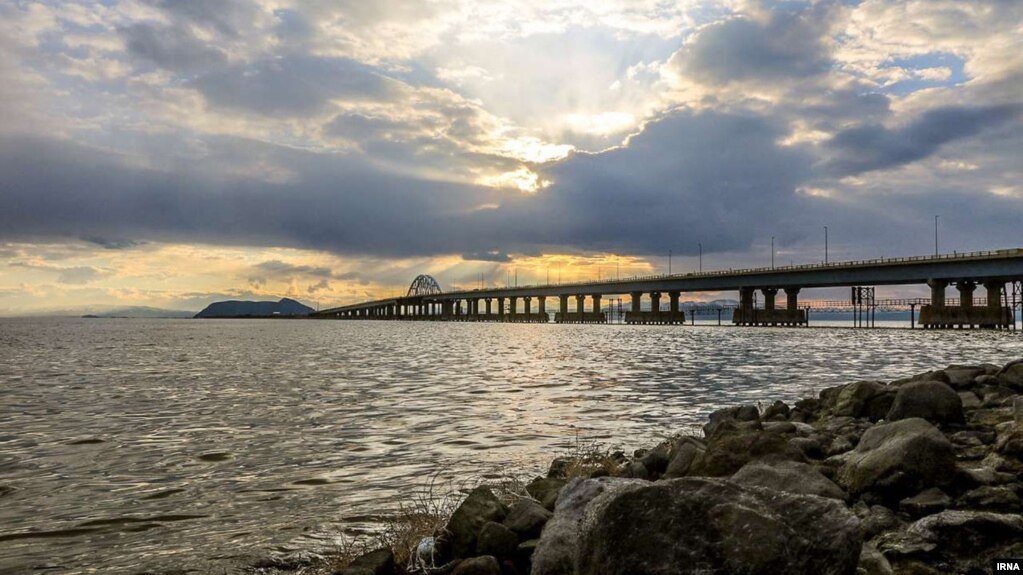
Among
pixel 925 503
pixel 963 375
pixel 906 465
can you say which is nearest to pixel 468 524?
pixel 925 503

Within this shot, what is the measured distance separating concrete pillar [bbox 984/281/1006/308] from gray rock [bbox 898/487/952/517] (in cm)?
10756

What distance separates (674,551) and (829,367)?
32838 millimetres

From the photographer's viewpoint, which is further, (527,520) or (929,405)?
(929,405)

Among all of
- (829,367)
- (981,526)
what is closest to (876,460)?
(981,526)

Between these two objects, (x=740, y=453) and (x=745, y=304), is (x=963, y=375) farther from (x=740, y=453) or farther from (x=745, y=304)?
(x=745, y=304)

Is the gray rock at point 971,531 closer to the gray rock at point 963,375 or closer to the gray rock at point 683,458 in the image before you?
the gray rock at point 683,458

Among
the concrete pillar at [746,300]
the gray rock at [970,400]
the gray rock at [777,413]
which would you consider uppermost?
the concrete pillar at [746,300]

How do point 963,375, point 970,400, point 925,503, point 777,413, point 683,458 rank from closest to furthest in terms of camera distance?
point 925,503
point 683,458
point 970,400
point 777,413
point 963,375

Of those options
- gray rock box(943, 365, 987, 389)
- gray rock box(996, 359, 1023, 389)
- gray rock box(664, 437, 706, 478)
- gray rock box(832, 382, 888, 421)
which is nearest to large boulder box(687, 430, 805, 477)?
gray rock box(664, 437, 706, 478)

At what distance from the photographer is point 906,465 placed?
7613mm

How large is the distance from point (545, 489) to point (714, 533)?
4.90 metres

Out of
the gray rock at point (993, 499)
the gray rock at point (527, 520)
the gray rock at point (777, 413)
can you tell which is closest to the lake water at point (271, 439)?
the gray rock at point (777, 413)

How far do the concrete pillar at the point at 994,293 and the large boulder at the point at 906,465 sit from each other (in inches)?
4213

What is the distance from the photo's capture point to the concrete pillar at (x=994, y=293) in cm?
9362
